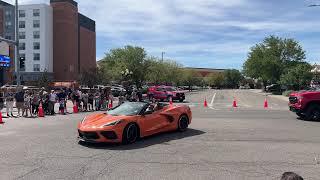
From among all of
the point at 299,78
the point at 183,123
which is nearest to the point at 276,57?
the point at 299,78

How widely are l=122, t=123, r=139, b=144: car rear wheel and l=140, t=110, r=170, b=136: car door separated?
13.5 inches

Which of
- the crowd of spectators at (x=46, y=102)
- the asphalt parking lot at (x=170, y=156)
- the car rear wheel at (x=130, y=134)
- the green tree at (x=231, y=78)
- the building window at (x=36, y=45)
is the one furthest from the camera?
the green tree at (x=231, y=78)

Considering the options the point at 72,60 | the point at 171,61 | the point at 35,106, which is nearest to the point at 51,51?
the point at 72,60

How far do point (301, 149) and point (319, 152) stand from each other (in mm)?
552

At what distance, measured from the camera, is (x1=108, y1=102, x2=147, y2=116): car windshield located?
42.7 ft

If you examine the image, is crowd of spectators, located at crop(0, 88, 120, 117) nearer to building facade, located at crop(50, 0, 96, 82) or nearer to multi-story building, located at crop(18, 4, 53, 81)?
building facade, located at crop(50, 0, 96, 82)

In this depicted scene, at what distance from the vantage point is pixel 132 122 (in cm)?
1251

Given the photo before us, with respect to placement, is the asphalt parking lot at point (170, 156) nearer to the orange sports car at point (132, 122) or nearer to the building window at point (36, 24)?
the orange sports car at point (132, 122)

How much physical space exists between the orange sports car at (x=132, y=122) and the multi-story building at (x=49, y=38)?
86.9m

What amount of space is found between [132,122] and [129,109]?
0.88 m

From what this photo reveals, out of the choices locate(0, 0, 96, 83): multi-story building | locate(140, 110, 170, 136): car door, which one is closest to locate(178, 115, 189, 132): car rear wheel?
locate(140, 110, 170, 136): car door

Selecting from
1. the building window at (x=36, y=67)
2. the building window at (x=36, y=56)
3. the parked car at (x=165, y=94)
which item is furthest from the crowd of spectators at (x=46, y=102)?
the building window at (x=36, y=56)

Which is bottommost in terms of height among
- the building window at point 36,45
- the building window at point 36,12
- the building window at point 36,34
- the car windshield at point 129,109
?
the car windshield at point 129,109

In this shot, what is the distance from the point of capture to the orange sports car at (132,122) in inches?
468
